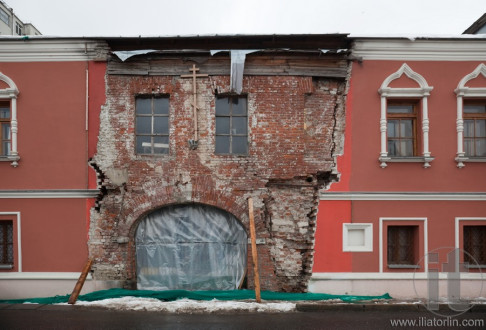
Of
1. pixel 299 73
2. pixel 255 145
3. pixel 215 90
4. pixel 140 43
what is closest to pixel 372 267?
pixel 255 145

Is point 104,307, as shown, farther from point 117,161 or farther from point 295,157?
point 295,157

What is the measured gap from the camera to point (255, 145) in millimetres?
8344

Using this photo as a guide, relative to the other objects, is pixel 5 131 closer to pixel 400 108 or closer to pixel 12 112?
pixel 12 112

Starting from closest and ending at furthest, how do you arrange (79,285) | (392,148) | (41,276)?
(79,285) → (41,276) → (392,148)

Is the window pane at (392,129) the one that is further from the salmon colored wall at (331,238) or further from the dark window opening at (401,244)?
the dark window opening at (401,244)

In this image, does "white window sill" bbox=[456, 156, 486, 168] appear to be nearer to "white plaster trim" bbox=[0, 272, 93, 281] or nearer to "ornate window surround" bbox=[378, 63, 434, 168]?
"ornate window surround" bbox=[378, 63, 434, 168]

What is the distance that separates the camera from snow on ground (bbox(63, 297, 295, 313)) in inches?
285

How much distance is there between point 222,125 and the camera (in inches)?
336

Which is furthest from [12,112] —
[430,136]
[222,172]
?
[430,136]

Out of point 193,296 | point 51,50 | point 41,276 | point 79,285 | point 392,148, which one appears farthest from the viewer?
point 392,148

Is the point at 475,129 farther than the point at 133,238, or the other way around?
the point at 475,129

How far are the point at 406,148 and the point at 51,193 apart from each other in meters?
8.81

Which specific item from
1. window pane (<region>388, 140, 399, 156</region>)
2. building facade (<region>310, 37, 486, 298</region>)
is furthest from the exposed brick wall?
window pane (<region>388, 140, 399, 156</region>)

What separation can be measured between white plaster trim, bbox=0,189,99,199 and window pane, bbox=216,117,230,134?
3297 mm
